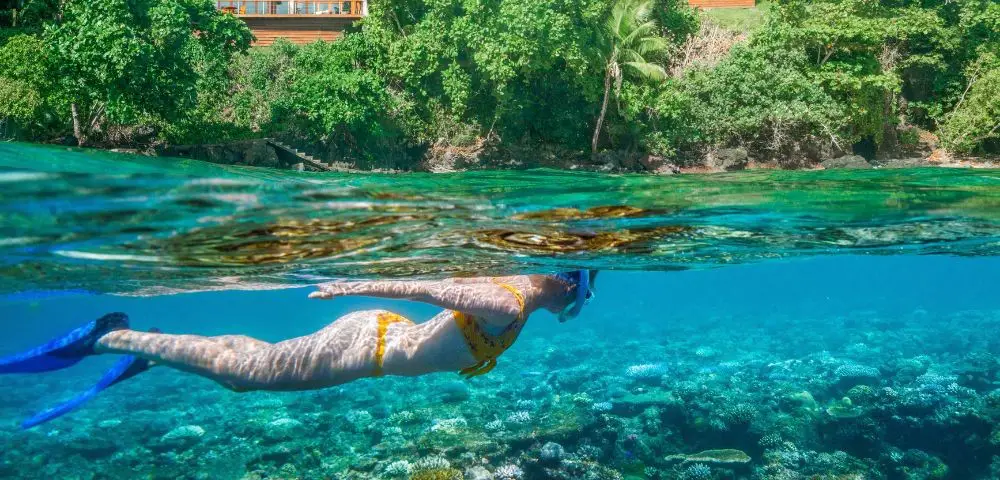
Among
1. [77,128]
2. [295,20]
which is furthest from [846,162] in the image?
[77,128]

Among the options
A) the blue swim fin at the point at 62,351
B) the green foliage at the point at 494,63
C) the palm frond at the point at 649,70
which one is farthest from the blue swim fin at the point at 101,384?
the palm frond at the point at 649,70

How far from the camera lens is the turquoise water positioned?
820 cm

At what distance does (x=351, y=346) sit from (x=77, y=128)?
2114 cm

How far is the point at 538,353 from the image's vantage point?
26297mm

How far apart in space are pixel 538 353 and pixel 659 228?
54.6 feet

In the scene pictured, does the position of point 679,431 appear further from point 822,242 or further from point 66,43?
point 66,43

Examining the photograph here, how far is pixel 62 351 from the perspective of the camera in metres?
7.36

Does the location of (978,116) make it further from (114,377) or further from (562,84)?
(114,377)

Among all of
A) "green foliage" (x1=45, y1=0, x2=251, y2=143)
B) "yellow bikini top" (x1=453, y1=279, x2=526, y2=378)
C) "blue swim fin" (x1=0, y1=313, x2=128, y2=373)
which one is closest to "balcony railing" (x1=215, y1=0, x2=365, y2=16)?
"green foliage" (x1=45, y1=0, x2=251, y2=143)

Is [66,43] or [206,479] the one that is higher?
[66,43]

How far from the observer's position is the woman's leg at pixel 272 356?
6.81 metres

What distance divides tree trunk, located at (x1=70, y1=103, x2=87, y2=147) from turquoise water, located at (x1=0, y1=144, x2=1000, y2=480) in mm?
7900

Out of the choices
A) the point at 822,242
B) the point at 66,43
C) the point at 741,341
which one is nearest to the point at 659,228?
the point at 822,242

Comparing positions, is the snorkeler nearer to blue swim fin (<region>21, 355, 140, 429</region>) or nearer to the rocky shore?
blue swim fin (<region>21, 355, 140, 429</region>)
